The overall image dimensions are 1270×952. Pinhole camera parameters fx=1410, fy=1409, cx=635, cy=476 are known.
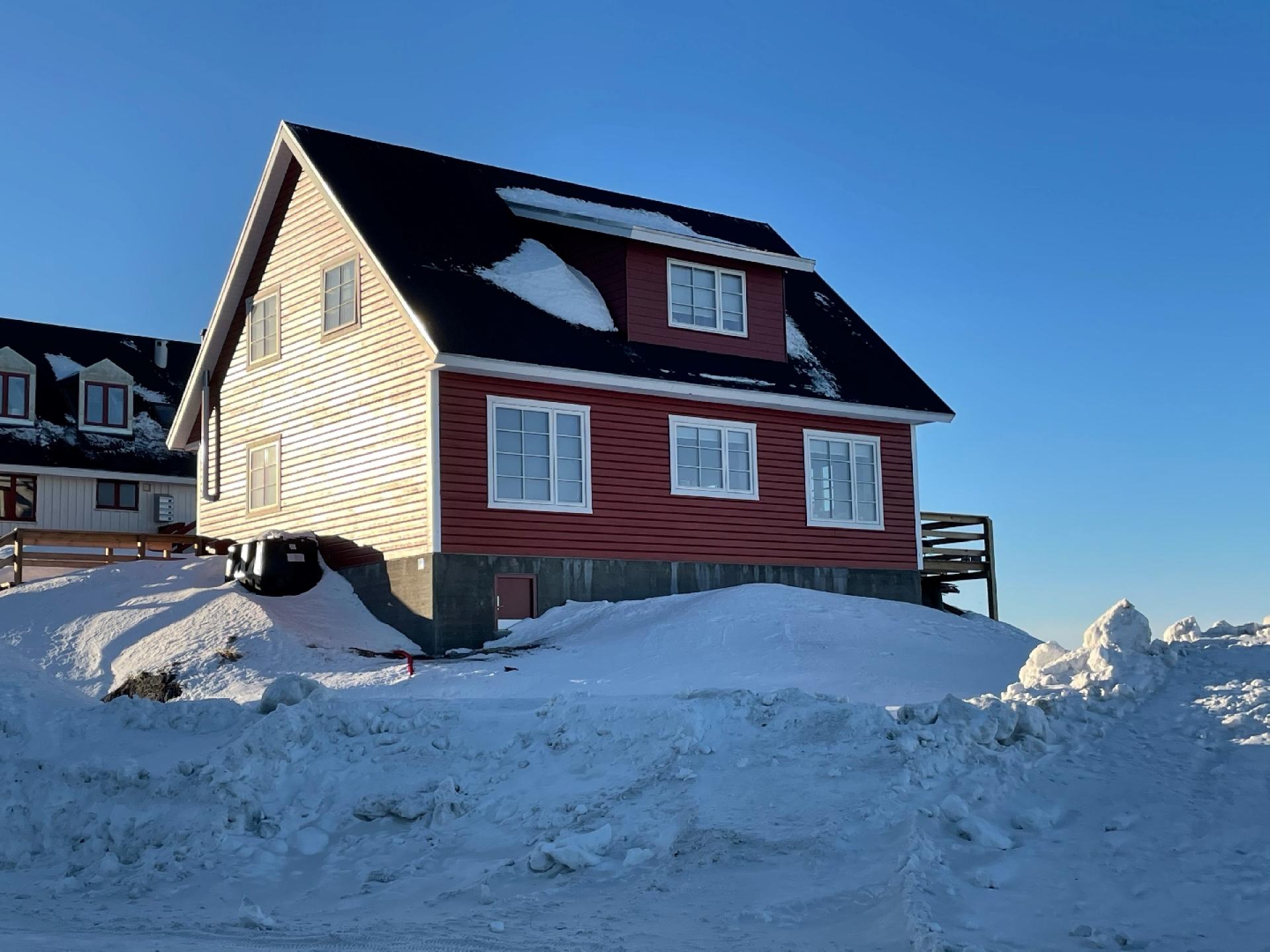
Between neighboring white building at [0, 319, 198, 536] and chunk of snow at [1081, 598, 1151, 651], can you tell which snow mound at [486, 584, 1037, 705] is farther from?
neighboring white building at [0, 319, 198, 536]

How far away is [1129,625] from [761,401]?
1204cm

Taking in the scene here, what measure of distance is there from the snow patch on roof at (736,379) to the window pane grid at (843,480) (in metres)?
1.66

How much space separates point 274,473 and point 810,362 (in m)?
10.6

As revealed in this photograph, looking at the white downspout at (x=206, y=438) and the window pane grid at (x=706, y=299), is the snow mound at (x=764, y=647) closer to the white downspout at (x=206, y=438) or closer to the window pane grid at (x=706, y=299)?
the window pane grid at (x=706, y=299)

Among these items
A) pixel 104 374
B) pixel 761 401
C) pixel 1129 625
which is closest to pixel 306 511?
pixel 761 401

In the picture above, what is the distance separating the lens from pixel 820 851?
1066 centimetres

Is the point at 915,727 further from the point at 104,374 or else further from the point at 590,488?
the point at 104,374

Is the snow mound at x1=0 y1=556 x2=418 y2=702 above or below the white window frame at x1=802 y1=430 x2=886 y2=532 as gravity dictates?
below

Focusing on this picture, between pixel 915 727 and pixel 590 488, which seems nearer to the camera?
pixel 915 727

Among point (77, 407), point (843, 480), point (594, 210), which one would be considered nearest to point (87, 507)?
point (77, 407)

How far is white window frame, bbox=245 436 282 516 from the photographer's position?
2639 cm

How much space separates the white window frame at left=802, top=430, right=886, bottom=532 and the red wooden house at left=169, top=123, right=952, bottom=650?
6 cm

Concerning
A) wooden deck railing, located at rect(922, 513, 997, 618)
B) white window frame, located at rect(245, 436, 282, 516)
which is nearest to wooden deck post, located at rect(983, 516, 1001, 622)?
wooden deck railing, located at rect(922, 513, 997, 618)

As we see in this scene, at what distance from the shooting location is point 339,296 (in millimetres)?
25000
